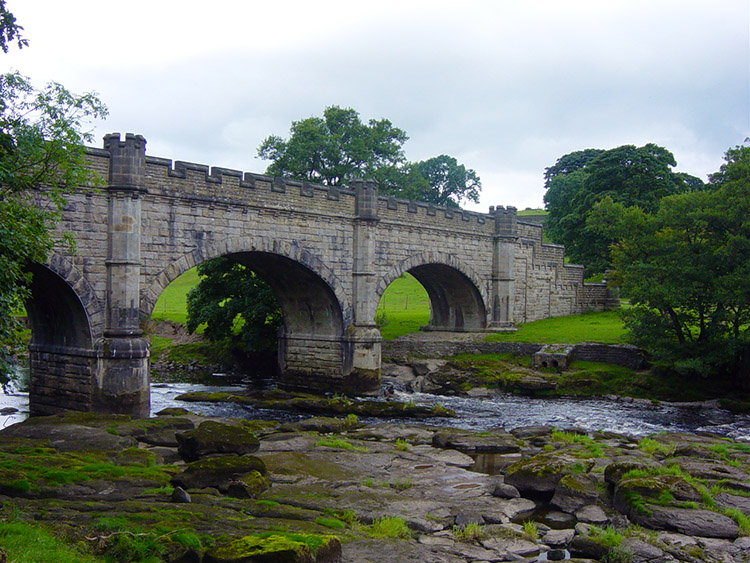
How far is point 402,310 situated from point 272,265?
22.2 meters

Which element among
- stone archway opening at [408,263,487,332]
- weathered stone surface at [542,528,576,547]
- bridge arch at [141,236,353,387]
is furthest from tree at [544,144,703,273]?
weathered stone surface at [542,528,576,547]

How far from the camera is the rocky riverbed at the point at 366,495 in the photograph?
9.24m

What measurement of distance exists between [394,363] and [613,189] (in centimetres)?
2327

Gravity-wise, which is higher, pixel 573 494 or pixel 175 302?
pixel 175 302

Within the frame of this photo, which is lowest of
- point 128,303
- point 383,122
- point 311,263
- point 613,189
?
point 128,303

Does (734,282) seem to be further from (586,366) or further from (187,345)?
(187,345)

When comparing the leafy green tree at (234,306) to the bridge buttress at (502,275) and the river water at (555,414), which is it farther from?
the bridge buttress at (502,275)

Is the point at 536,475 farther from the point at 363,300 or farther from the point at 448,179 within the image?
the point at 448,179

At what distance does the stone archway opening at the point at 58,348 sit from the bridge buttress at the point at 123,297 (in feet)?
1.81

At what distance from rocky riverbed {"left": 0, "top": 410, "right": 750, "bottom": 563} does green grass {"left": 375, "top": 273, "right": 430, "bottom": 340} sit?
20.5m

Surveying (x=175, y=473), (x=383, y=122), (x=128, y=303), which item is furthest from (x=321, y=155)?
(x=175, y=473)

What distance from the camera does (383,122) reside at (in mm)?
51938

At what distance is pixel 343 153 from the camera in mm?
49969

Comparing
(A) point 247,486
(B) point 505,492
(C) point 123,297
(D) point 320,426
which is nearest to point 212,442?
(A) point 247,486
